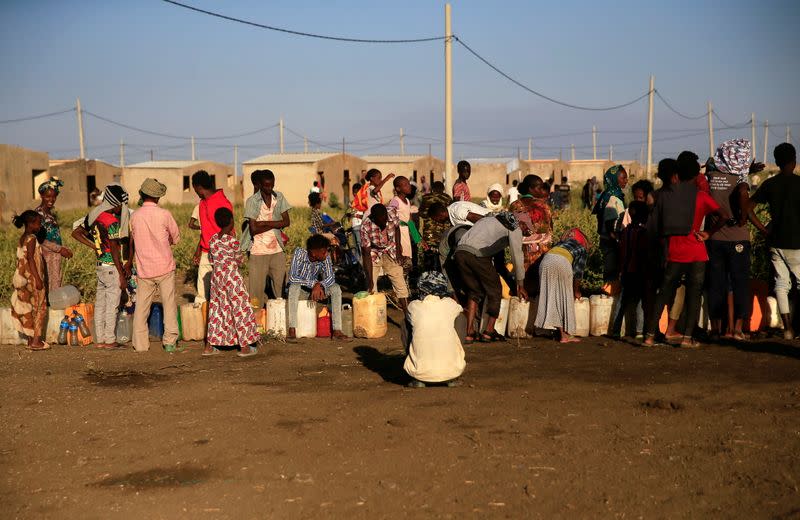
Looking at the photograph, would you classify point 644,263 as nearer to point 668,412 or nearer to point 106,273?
point 668,412

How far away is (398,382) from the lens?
7.81 m

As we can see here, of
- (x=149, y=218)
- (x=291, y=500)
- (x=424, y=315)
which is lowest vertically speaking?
(x=291, y=500)

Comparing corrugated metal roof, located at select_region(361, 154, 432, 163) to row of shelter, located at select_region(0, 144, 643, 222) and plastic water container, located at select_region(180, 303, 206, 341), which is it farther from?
plastic water container, located at select_region(180, 303, 206, 341)

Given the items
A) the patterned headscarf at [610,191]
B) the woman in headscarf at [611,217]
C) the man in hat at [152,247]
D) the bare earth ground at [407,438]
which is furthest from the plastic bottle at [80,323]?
the patterned headscarf at [610,191]

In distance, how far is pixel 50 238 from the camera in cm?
1049

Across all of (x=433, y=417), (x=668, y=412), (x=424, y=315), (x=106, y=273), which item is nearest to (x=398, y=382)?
(x=424, y=315)

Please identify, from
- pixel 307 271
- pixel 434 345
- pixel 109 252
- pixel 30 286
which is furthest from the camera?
pixel 307 271

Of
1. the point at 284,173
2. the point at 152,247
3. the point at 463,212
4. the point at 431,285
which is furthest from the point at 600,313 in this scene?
the point at 284,173

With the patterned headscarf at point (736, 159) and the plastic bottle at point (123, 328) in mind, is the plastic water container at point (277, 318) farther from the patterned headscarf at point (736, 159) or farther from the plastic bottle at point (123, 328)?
the patterned headscarf at point (736, 159)

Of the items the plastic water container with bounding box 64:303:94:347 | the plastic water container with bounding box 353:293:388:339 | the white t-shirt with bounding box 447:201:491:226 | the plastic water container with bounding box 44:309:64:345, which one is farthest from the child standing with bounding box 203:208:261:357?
the white t-shirt with bounding box 447:201:491:226

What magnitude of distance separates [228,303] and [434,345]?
2.91m

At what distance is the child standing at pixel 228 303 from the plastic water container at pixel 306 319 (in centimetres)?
85

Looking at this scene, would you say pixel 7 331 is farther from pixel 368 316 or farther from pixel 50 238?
pixel 368 316

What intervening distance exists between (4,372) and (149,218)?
207 centimetres
